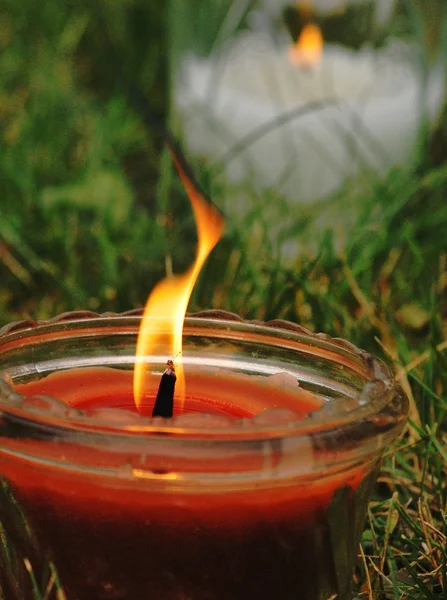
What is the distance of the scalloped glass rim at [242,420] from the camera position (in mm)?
406

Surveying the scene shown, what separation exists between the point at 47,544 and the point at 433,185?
108 centimetres

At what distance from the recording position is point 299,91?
4.98 ft

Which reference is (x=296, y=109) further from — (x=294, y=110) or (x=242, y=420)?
(x=242, y=420)

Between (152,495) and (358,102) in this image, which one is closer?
(152,495)

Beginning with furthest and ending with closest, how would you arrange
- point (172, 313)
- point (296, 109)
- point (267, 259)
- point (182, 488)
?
point (296, 109)
point (267, 259)
point (172, 313)
point (182, 488)

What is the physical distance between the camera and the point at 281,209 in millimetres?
1381

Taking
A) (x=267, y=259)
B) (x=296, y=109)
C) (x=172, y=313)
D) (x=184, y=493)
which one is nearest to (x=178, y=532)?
(x=184, y=493)

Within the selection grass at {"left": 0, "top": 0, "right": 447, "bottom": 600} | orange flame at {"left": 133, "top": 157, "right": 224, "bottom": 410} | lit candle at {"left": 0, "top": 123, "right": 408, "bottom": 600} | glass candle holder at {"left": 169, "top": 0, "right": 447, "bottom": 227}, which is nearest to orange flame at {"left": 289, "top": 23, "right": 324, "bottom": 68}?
glass candle holder at {"left": 169, "top": 0, "right": 447, "bottom": 227}

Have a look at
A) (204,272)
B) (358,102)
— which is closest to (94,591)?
(204,272)

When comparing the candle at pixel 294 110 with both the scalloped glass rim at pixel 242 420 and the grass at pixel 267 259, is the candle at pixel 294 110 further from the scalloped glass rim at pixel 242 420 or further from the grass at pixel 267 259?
the scalloped glass rim at pixel 242 420

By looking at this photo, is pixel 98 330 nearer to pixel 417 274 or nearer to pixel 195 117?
pixel 417 274

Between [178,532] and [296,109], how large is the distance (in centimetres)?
116

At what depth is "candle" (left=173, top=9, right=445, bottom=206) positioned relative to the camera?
1514 mm

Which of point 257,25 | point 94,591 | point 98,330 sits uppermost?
point 257,25
